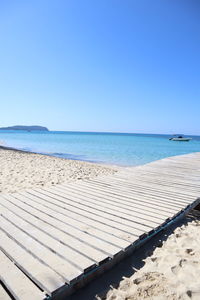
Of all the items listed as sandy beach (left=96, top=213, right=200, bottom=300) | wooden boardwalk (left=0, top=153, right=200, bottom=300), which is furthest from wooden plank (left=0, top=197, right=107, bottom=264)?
sandy beach (left=96, top=213, right=200, bottom=300)

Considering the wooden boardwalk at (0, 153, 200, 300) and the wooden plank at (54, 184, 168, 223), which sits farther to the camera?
the wooden plank at (54, 184, 168, 223)

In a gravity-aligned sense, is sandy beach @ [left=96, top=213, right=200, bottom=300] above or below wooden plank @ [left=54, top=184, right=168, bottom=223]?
below

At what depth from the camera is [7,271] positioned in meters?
1.93

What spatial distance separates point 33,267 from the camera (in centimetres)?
197

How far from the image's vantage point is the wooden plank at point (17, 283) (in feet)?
5.48

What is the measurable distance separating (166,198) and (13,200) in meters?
3.09

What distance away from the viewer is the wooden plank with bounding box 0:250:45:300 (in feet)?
5.48

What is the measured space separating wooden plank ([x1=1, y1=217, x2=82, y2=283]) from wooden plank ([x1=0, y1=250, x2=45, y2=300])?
0.23 m

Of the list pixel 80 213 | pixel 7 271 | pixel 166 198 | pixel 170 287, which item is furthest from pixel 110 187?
pixel 7 271

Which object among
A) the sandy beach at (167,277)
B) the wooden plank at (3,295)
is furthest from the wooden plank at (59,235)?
the wooden plank at (3,295)

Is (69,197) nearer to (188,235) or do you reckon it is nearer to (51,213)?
(51,213)

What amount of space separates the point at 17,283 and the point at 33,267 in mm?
204

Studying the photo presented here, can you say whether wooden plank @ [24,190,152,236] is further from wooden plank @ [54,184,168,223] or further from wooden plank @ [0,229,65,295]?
wooden plank @ [0,229,65,295]

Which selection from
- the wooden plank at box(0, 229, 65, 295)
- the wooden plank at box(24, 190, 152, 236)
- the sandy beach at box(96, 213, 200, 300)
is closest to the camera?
the wooden plank at box(0, 229, 65, 295)
